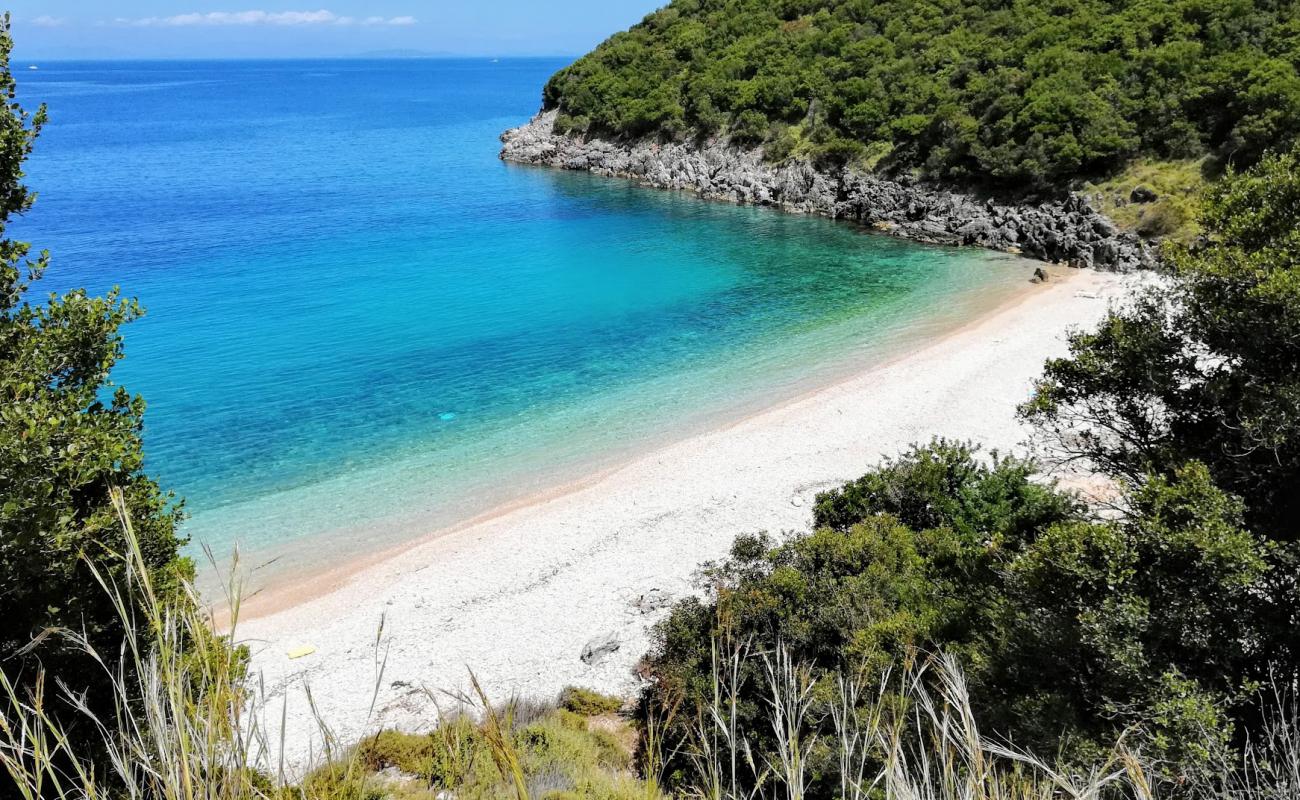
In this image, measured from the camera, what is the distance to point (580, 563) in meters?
16.8

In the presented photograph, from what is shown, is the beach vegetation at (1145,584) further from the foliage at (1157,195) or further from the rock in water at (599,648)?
the foliage at (1157,195)

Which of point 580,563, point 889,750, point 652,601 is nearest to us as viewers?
point 889,750

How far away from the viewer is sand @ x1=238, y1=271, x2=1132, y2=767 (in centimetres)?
1328

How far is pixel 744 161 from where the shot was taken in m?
58.8

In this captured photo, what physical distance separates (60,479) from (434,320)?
26.6 metres

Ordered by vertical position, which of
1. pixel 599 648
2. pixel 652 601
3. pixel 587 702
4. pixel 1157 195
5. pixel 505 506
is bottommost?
pixel 587 702

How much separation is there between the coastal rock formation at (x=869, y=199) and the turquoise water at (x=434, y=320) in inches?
92.7

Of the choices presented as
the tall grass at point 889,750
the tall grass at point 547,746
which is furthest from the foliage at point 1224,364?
the tall grass at point 889,750

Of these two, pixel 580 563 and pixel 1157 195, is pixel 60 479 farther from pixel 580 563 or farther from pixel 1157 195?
pixel 1157 195

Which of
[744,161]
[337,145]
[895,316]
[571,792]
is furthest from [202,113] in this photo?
[571,792]

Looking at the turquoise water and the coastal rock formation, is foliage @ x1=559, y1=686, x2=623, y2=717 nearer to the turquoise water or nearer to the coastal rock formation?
the turquoise water

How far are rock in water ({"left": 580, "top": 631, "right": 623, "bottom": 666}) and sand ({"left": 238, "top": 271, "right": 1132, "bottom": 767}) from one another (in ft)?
0.33

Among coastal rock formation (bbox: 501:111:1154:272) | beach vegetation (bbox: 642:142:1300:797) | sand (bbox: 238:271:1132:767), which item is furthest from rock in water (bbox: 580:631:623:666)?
coastal rock formation (bbox: 501:111:1154:272)

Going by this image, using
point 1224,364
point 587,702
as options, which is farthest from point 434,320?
point 1224,364
